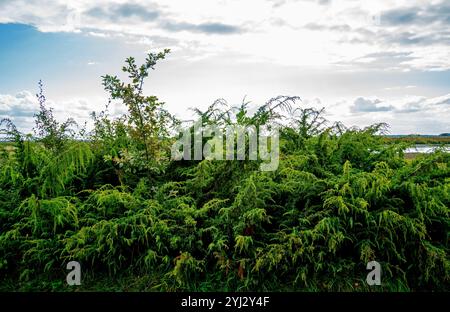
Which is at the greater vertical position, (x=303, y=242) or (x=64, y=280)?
(x=303, y=242)

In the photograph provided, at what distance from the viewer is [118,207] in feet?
15.8

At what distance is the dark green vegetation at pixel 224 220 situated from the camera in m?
4.22

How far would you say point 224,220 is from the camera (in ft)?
15.1

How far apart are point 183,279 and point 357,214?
6.45 ft

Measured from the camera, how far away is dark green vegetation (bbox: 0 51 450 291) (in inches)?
166

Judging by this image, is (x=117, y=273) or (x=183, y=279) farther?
(x=117, y=273)
